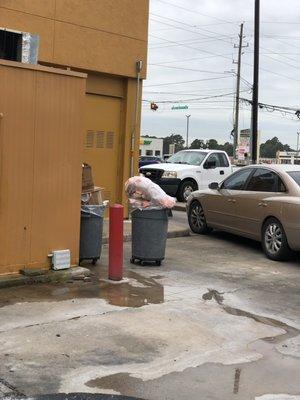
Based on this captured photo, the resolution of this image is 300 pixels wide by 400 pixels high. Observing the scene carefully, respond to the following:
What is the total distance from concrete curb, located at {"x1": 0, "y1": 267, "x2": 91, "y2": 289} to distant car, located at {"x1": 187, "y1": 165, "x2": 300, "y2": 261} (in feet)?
11.3

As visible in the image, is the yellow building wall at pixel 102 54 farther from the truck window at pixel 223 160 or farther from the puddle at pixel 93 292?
the truck window at pixel 223 160

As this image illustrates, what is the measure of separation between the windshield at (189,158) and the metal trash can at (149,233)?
38.7 ft

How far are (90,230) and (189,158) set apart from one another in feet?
42.1

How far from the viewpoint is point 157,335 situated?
572cm

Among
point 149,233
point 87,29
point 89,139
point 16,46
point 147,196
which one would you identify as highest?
point 87,29

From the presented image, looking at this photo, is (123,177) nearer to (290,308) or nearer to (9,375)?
(290,308)

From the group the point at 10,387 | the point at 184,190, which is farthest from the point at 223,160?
the point at 10,387

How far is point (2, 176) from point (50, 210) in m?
0.84

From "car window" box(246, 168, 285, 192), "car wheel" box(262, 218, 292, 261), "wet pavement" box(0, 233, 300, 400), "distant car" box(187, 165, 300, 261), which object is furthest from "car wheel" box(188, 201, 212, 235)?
"wet pavement" box(0, 233, 300, 400)

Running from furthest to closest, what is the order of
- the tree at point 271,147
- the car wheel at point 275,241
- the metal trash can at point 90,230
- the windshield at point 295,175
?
the tree at point 271,147 < the windshield at point 295,175 < the car wheel at point 275,241 < the metal trash can at point 90,230

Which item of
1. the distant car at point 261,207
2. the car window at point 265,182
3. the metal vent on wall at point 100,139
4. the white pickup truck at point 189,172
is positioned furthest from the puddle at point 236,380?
the white pickup truck at point 189,172

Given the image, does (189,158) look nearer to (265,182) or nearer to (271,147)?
(265,182)

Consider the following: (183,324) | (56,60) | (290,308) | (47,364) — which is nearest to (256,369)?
(183,324)

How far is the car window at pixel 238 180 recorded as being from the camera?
11.1 m
